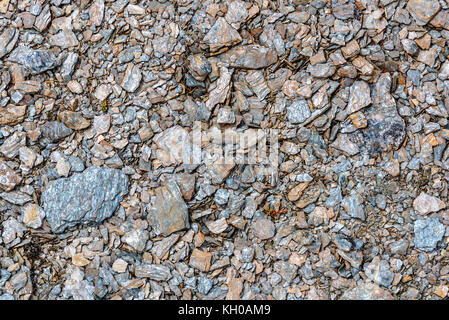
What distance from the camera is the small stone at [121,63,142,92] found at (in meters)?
4.93

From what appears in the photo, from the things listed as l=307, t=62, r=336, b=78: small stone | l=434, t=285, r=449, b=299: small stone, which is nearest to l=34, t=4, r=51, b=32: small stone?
l=307, t=62, r=336, b=78: small stone

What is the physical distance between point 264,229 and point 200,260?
78 centimetres

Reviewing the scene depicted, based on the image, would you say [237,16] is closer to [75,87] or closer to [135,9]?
[135,9]

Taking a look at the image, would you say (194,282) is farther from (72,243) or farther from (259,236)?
(72,243)

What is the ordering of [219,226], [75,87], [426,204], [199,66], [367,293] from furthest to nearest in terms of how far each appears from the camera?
[75,87] → [199,66] → [219,226] → [426,204] → [367,293]

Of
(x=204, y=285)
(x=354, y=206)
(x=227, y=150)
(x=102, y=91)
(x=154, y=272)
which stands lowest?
(x=204, y=285)

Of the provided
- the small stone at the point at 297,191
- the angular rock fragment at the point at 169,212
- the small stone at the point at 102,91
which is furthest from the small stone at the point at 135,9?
the small stone at the point at 297,191

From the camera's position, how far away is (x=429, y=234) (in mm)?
4617

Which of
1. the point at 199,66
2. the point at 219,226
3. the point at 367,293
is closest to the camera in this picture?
the point at 367,293

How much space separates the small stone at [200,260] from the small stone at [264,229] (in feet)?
1.93

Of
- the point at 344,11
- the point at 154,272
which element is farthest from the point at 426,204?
the point at 154,272

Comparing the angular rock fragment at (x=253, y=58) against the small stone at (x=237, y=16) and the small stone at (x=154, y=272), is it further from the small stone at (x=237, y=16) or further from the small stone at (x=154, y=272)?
the small stone at (x=154, y=272)

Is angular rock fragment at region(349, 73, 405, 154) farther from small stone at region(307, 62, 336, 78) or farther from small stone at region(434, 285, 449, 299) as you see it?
small stone at region(434, 285, 449, 299)

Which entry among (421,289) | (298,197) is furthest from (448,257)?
(298,197)
